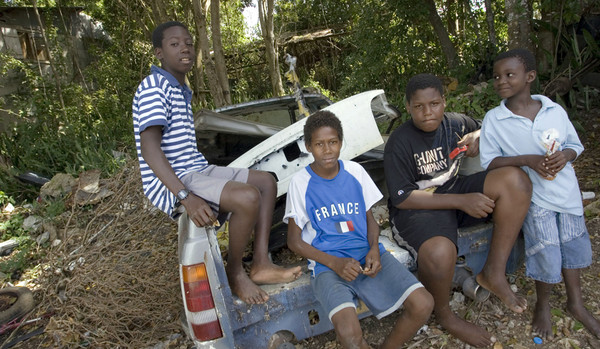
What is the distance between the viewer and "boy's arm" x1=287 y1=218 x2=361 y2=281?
6.34 feet

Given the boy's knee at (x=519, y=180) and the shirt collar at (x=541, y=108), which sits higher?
the shirt collar at (x=541, y=108)

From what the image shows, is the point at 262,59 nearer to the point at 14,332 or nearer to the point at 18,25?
the point at 18,25

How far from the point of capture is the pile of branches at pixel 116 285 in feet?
9.30

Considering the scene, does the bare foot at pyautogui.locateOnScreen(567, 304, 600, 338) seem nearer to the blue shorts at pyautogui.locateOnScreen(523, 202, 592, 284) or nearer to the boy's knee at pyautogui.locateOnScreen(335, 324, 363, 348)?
the blue shorts at pyautogui.locateOnScreen(523, 202, 592, 284)

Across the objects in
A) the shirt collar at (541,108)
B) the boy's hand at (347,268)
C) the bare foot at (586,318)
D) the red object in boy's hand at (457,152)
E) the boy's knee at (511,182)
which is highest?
the shirt collar at (541,108)

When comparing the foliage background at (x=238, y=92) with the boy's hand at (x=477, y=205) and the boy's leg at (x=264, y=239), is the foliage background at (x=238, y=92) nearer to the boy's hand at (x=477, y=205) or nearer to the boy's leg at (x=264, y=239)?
the boy's hand at (x=477, y=205)

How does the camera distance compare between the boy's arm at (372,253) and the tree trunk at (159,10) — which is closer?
the boy's arm at (372,253)

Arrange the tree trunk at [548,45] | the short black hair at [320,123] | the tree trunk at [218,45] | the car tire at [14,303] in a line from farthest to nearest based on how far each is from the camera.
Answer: the tree trunk at [218,45] < the tree trunk at [548,45] < the car tire at [14,303] < the short black hair at [320,123]

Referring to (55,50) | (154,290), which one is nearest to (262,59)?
(55,50)

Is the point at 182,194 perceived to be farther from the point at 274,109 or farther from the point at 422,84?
the point at 274,109

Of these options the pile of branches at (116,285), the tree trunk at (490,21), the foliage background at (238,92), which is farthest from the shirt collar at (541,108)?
the tree trunk at (490,21)

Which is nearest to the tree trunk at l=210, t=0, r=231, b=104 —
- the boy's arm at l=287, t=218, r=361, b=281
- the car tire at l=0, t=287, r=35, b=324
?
the car tire at l=0, t=287, r=35, b=324

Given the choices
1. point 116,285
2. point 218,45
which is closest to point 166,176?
point 116,285

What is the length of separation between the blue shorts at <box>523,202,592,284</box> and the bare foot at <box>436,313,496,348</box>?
0.43 metres
